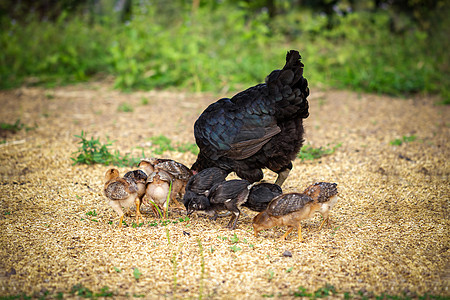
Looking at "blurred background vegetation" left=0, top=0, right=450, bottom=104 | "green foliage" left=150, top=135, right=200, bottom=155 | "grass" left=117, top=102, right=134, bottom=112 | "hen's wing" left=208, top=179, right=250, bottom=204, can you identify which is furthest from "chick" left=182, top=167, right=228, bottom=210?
"blurred background vegetation" left=0, top=0, right=450, bottom=104

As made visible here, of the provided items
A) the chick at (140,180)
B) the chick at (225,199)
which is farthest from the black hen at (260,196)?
the chick at (140,180)

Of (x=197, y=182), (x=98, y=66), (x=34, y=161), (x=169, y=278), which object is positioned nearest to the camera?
(x=169, y=278)

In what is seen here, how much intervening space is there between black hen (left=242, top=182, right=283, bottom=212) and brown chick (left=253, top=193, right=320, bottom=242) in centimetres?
17

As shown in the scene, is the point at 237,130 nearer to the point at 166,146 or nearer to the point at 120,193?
the point at 120,193

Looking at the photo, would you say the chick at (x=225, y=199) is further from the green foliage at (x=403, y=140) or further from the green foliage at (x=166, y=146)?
the green foliage at (x=403, y=140)

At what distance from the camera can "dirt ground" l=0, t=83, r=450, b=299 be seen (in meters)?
2.92

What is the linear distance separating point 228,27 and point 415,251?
8.43m

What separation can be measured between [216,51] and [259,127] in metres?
6.44

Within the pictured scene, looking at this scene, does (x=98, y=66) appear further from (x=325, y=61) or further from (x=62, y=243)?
(x=62, y=243)

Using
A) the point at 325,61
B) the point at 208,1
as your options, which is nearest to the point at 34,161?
→ the point at 325,61

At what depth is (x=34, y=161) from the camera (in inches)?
213


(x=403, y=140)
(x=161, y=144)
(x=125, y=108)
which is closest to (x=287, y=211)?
(x=161, y=144)

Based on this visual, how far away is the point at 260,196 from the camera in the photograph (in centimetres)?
370

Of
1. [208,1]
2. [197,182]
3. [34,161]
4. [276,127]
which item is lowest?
[34,161]
